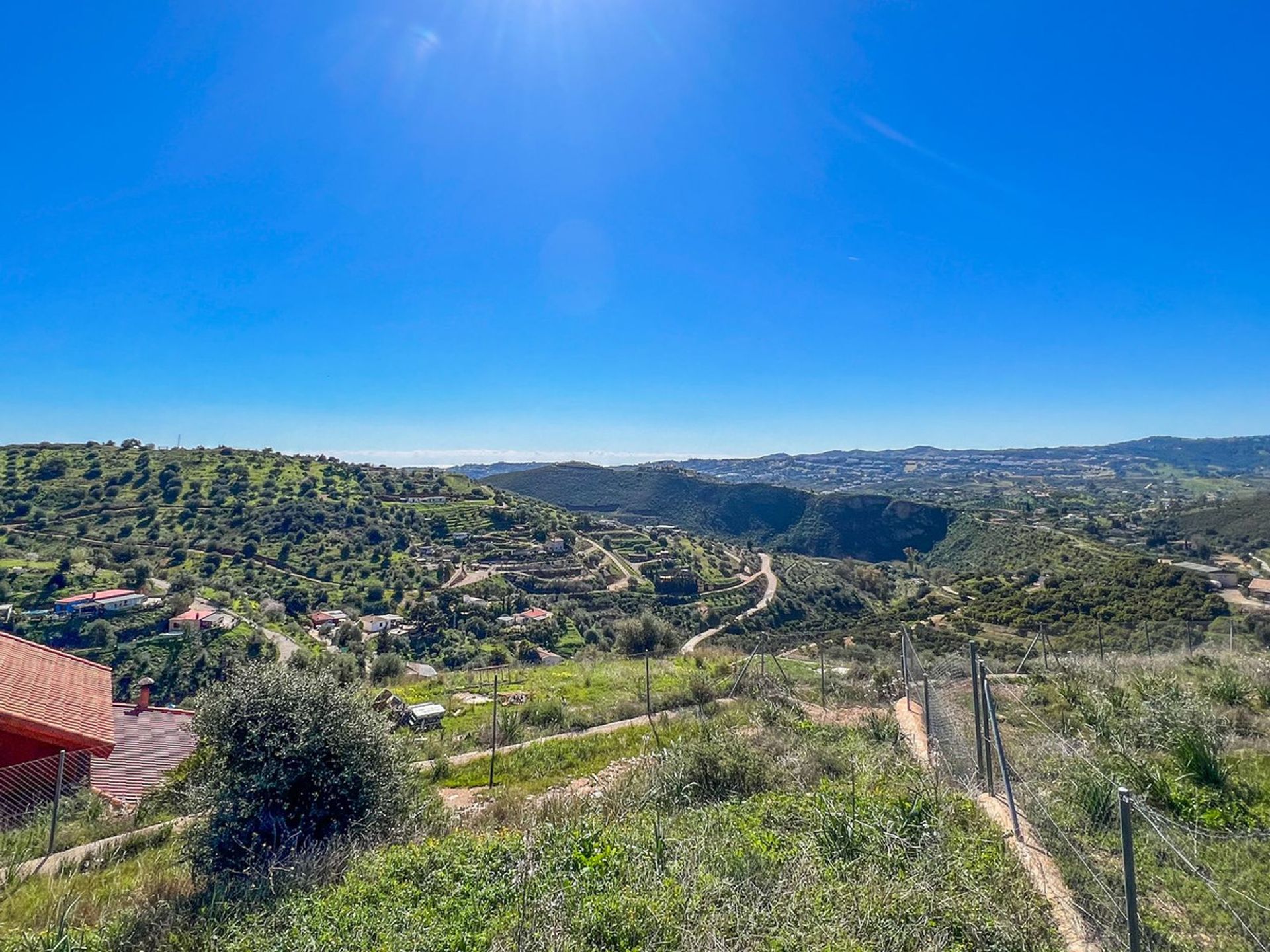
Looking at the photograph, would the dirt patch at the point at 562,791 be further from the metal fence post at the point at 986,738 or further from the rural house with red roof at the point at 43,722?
the rural house with red roof at the point at 43,722

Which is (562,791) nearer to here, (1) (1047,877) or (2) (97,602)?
(1) (1047,877)

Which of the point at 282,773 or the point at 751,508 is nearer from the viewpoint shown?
the point at 282,773

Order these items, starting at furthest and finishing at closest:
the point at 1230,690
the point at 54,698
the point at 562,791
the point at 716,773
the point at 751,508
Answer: the point at 751,508, the point at 1230,690, the point at 54,698, the point at 562,791, the point at 716,773

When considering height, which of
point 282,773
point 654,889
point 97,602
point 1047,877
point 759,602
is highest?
point 282,773

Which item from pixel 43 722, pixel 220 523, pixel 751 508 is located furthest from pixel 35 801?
pixel 751 508

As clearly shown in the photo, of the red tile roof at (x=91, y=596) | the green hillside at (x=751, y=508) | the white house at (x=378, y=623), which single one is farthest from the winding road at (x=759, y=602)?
the red tile roof at (x=91, y=596)

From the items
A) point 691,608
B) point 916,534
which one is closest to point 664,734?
point 691,608

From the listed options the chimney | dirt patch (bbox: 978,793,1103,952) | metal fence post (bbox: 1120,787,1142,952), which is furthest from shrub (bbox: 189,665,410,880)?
the chimney
